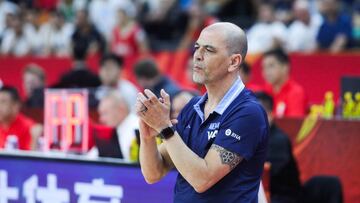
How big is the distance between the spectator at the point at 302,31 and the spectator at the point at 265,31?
6.9 inches

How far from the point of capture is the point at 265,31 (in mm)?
14867

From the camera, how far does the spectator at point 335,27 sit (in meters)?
14.1

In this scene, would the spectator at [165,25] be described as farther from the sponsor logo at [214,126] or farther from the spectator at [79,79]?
the sponsor logo at [214,126]

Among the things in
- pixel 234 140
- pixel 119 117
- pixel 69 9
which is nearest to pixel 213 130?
pixel 234 140

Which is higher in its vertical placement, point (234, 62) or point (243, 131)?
point (234, 62)

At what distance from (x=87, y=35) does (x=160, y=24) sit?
142cm

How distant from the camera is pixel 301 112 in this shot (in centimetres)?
1041

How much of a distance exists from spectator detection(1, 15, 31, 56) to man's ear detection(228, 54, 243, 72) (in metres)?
14.4

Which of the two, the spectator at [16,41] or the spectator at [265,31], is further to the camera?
the spectator at [16,41]

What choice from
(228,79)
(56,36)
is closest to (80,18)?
(56,36)

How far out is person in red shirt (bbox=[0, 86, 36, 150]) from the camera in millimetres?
9586

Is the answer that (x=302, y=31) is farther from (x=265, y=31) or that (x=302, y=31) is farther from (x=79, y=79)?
(x=79, y=79)

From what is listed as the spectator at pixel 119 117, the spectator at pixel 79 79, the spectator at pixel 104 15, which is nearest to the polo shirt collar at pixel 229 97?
the spectator at pixel 119 117

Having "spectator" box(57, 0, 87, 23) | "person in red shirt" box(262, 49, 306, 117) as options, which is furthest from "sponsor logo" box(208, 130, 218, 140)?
"spectator" box(57, 0, 87, 23)
